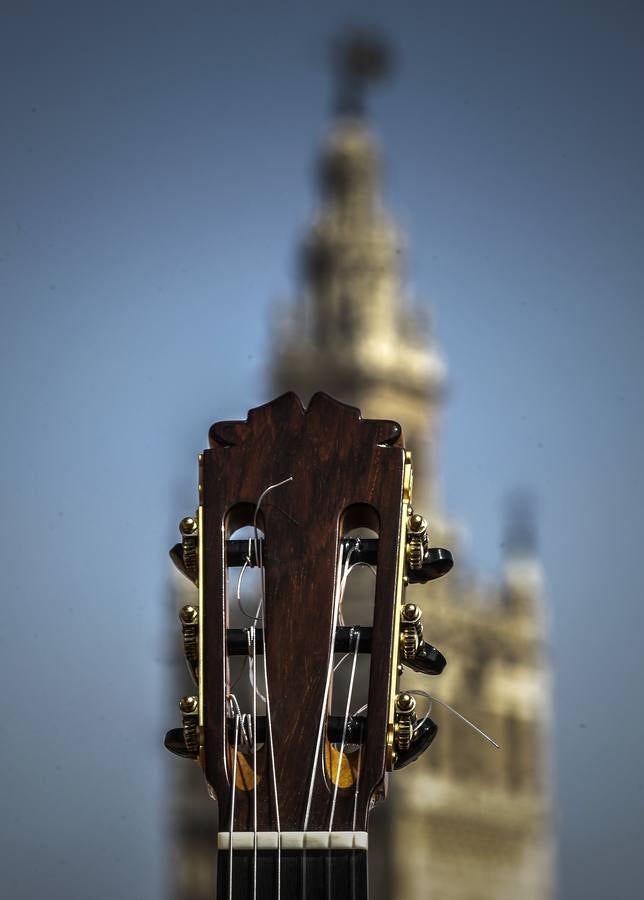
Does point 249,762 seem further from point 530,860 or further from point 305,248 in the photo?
point 530,860

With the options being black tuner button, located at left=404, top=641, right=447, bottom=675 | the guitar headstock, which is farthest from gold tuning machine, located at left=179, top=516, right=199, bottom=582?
black tuner button, located at left=404, top=641, right=447, bottom=675

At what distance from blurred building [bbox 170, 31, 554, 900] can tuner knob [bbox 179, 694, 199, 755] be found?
78.2ft

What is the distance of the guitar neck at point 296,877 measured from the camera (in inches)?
78.2

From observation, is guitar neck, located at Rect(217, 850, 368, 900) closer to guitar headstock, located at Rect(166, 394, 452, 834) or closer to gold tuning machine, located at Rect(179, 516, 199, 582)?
guitar headstock, located at Rect(166, 394, 452, 834)

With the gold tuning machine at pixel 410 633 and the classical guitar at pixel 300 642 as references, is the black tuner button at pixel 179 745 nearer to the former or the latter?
the classical guitar at pixel 300 642

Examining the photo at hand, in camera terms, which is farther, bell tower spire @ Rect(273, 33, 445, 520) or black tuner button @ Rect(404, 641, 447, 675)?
bell tower spire @ Rect(273, 33, 445, 520)

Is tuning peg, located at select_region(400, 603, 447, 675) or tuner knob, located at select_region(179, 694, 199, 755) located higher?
tuning peg, located at select_region(400, 603, 447, 675)

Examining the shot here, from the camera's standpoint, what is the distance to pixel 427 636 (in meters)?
26.7

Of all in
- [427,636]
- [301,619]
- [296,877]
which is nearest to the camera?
[296,877]

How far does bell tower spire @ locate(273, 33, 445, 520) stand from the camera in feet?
87.9

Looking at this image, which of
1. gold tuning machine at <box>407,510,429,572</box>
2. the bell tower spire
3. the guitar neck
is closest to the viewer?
the guitar neck

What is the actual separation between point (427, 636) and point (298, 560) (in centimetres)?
2475

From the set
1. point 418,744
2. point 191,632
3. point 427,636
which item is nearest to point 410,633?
point 418,744

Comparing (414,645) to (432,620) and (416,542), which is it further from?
(432,620)
